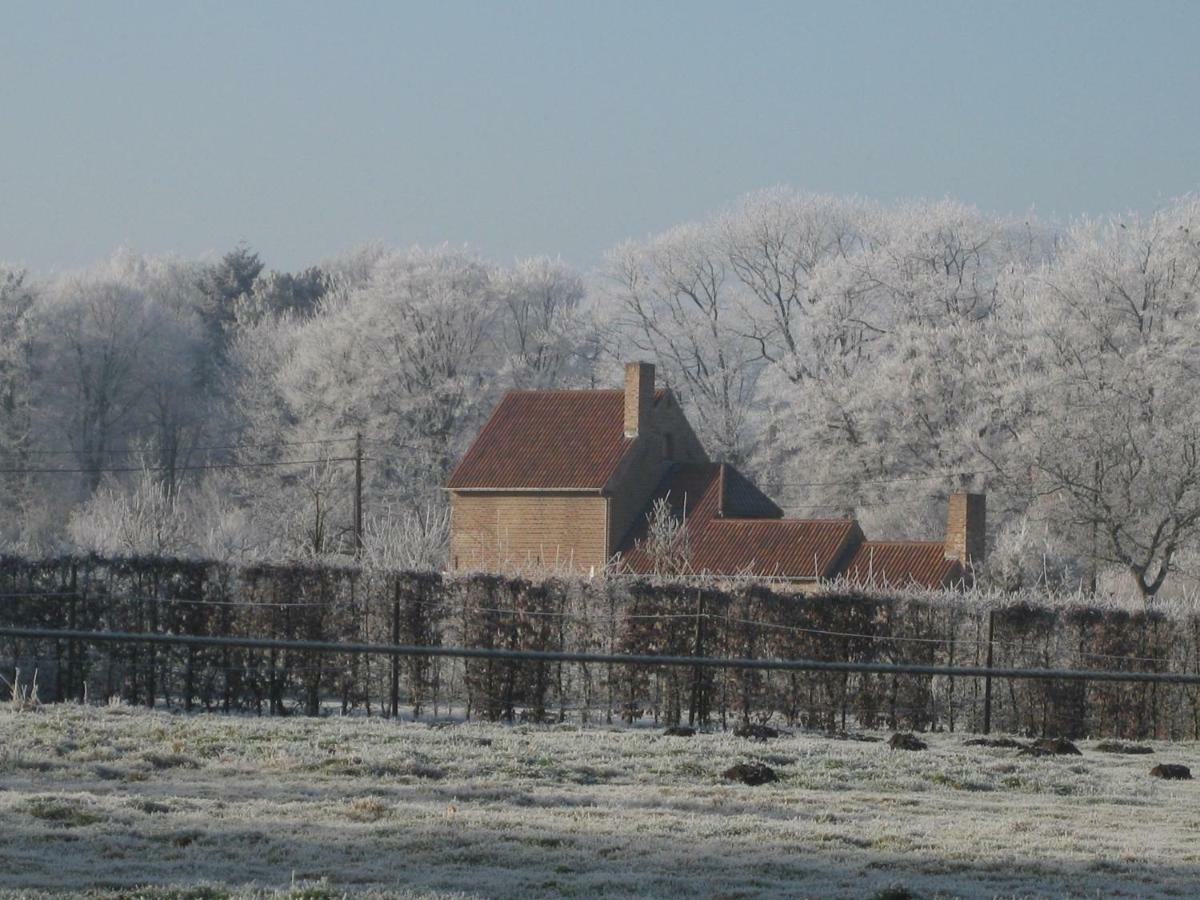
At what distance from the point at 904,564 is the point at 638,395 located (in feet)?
33.1

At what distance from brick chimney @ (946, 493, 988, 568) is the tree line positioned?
4.35 feet

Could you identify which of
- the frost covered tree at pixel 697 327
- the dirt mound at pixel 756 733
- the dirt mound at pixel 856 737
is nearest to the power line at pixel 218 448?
the frost covered tree at pixel 697 327

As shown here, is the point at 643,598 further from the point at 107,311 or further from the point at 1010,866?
the point at 107,311

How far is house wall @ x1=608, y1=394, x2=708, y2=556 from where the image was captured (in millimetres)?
48156

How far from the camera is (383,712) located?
20609mm

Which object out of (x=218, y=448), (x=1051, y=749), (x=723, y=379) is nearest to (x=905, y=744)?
(x=1051, y=749)

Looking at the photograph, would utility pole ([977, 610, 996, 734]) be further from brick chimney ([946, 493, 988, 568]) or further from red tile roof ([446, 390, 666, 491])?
red tile roof ([446, 390, 666, 491])

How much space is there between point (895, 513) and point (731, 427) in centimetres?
926

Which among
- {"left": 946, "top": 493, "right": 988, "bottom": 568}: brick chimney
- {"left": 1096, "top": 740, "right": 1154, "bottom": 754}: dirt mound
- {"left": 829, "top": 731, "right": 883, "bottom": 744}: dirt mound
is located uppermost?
{"left": 946, "top": 493, "right": 988, "bottom": 568}: brick chimney

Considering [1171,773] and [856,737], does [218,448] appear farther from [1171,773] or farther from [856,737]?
[1171,773]

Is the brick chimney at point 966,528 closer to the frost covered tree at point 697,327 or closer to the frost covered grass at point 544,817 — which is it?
the frost covered tree at point 697,327

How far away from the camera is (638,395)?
4825 cm

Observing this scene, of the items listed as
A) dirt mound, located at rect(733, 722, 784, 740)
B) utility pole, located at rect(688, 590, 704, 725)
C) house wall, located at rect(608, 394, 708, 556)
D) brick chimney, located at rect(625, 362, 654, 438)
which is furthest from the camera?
house wall, located at rect(608, 394, 708, 556)

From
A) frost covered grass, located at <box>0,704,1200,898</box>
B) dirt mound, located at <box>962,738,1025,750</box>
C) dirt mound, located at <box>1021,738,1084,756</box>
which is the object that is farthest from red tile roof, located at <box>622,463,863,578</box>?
frost covered grass, located at <box>0,704,1200,898</box>
